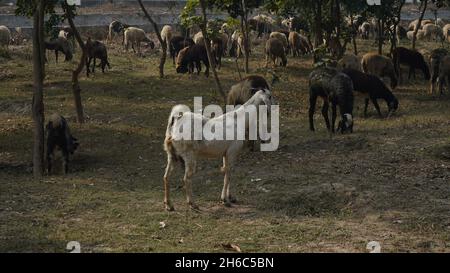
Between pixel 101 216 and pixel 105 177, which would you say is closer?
pixel 101 216

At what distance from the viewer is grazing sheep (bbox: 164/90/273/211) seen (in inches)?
432

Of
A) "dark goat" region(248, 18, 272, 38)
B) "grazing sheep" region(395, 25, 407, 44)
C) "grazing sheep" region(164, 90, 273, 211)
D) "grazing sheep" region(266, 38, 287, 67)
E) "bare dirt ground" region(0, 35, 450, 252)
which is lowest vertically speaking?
"bare dirt ground" region(0, 35, 450, 252)

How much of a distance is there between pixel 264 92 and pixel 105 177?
3750mm

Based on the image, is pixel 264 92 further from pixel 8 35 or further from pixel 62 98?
pixel 8 35

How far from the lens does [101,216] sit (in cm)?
1096

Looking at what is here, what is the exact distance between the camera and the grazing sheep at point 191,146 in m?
11.0

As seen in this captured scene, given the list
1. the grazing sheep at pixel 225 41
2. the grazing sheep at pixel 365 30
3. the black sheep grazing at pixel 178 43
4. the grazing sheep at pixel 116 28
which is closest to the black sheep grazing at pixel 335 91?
the black sheep grazing at pixel 178 43

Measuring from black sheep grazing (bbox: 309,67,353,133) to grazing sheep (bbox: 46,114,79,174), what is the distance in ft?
18.3

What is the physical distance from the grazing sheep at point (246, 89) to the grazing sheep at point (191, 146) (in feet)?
13.7

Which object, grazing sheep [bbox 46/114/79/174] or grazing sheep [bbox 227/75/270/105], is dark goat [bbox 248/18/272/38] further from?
grazing sheep [bbox 46/114/79/174]

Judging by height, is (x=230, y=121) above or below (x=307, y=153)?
above

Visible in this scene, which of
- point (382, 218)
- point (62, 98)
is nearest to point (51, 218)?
point (382, 218)

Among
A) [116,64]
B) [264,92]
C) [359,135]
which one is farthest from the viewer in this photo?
[116,64]

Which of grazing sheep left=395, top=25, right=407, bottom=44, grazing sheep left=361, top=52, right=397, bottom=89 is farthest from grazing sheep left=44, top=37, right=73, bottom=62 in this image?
grazing sheep left=395, top=25, right=407, bottom=44
